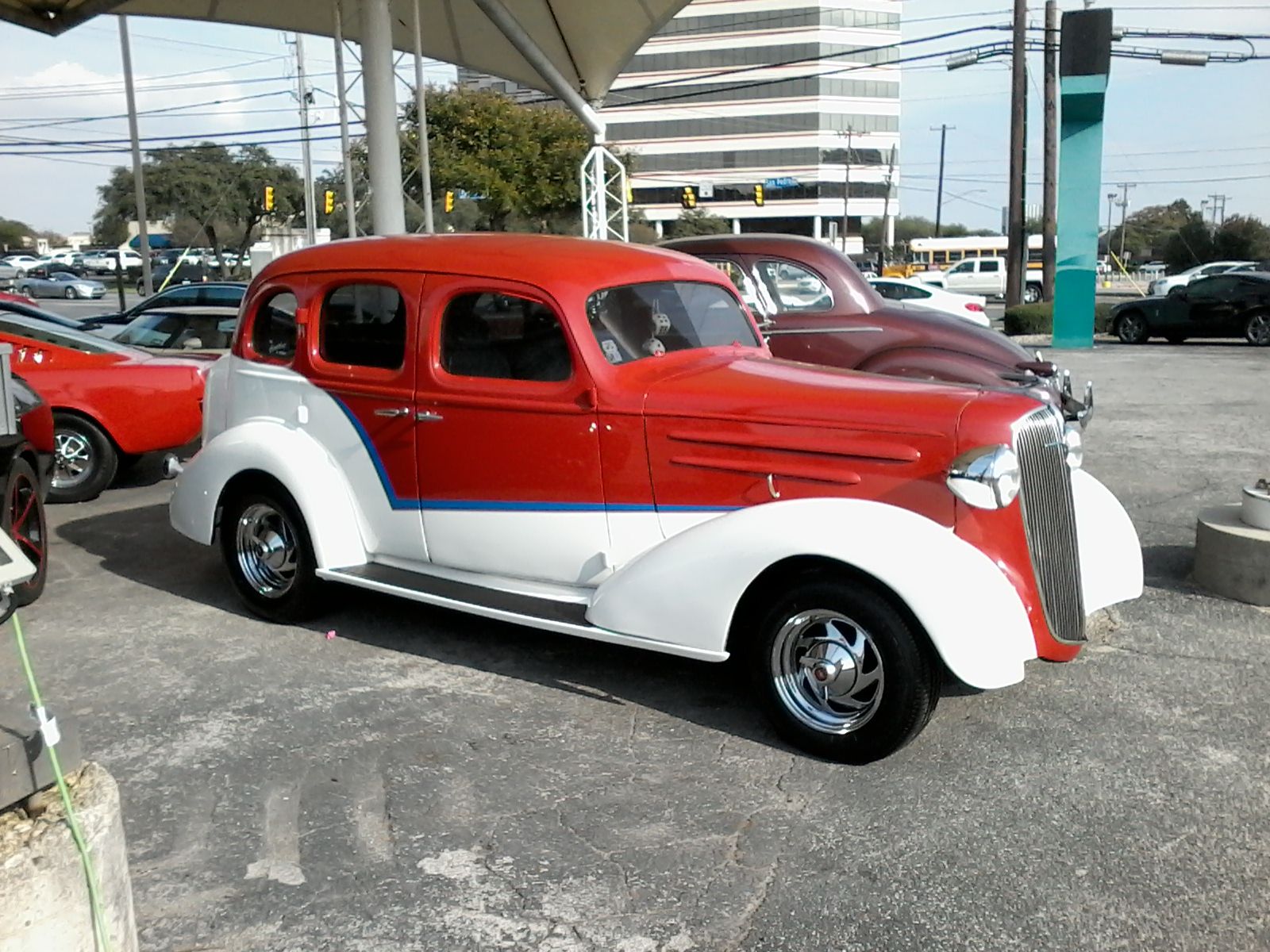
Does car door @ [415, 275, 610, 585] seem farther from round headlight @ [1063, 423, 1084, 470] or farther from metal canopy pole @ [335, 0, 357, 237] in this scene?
metal canopy pole @ [335, 0, 357, 237]

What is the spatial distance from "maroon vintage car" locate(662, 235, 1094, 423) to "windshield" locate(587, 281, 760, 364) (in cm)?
330

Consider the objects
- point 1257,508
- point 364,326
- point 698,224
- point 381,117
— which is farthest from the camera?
point 698,224

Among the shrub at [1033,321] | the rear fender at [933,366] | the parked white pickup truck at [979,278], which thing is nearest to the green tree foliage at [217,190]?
the parked white pickup truck at [979,278]

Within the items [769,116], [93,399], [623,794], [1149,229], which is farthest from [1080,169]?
[1149,229]

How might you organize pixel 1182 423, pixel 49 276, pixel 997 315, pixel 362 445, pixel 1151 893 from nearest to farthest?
pixel 1151 893 < pixel 362 445 < pixel 1182 423 < pixel 997 315 < pixel 49 276

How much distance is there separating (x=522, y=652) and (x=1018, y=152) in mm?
25861

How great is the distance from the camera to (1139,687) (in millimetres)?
4910

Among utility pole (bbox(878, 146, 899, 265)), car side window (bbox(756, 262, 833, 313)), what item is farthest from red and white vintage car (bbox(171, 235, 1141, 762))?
utility pole (bbox(878, 146, 899, 265))

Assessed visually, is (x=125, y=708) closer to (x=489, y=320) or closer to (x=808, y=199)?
(x=489, y=320)

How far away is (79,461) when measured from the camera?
9.01m

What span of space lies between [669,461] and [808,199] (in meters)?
98.2

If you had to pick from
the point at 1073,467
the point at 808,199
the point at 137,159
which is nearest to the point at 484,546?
the point at 1073,467

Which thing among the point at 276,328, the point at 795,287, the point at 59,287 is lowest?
the point at 276,328

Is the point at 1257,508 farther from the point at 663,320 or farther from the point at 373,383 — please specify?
the point at 373,383
